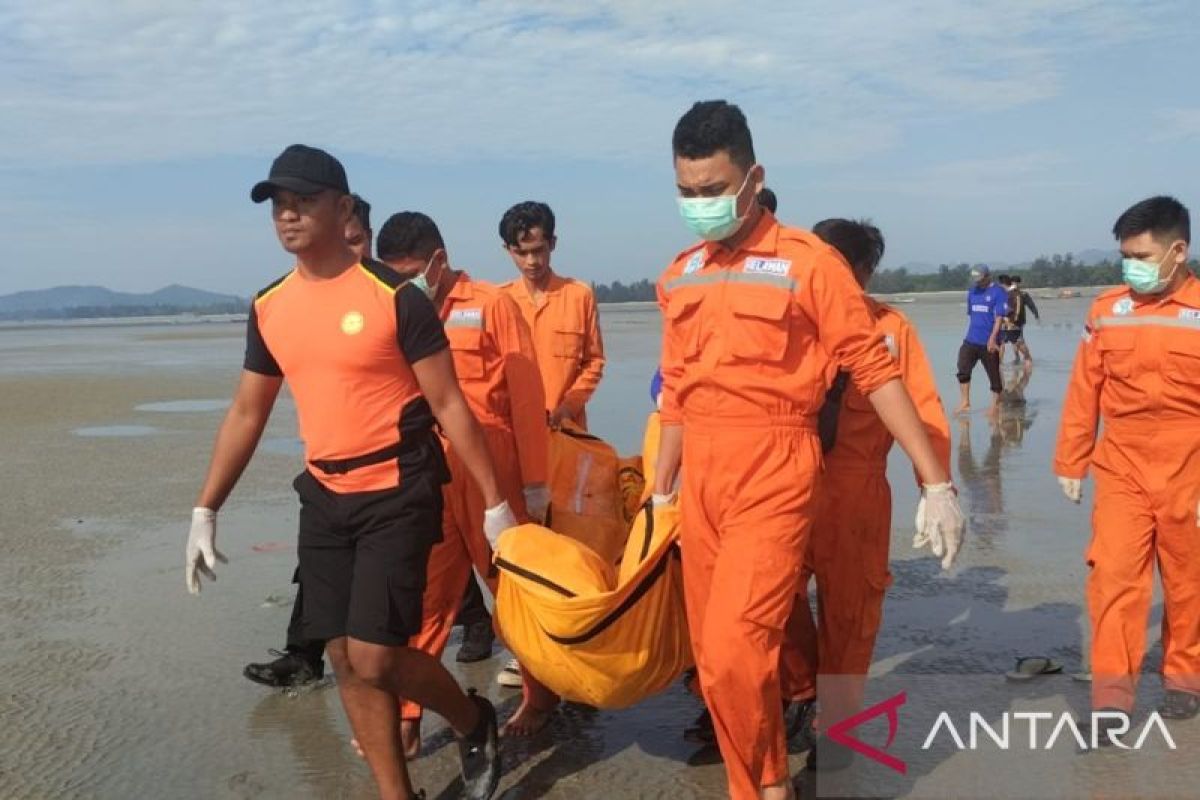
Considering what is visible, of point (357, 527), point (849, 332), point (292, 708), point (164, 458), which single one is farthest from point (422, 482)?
point (164, 458)

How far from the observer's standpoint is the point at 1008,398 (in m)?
14.5

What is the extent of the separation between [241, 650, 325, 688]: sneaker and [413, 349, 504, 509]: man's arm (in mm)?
1715

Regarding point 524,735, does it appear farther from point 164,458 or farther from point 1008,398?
point 1008,398

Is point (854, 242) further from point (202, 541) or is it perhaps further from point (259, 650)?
point (259, 650)

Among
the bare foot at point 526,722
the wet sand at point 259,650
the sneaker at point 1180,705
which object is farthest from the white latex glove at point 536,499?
the sneaker at point 1180,705

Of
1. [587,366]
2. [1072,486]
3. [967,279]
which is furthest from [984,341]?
[967,279]

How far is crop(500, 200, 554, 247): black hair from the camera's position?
5.40 meters

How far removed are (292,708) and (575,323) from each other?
2225mm

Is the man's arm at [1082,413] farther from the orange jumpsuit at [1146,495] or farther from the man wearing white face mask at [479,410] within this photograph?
the man wearing white face mask at [479,410]

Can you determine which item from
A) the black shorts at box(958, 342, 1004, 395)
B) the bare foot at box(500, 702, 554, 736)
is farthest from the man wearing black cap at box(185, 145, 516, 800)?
the black shorts at box(958, 342, 1004, 395)

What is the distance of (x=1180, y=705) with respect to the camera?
414cm

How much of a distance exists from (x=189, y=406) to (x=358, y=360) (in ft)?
49.9

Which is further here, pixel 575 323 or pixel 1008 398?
pixel 1008 398

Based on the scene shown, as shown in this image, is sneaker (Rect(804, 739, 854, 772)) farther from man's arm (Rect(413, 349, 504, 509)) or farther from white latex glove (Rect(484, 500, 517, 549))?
man's arm (Rect(413, 349, 504, 509))
